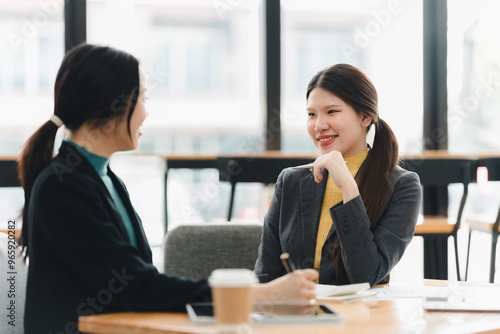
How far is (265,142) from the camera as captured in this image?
483 centimetres

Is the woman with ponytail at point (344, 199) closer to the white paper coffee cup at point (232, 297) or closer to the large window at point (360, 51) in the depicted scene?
the white paper coffee cup at point (232, 297)

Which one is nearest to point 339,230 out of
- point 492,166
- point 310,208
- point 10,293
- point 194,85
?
point 310,208

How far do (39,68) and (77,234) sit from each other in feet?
11.6

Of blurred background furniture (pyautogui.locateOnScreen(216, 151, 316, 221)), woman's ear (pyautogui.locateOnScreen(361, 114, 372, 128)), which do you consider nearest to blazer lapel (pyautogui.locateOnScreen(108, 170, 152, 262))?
woman's ear (pyautogui.locateOnScreen(361, 114, 372, 128))

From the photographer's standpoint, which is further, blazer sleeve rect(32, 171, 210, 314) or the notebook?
the notebook

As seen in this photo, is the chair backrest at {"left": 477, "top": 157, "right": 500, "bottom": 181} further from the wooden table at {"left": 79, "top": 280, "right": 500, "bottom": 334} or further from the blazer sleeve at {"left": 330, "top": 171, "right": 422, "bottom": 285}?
the wooden table at {"left": 79, "top": 280, "right": 500, "bottom": 334}

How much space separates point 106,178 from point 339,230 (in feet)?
2.07

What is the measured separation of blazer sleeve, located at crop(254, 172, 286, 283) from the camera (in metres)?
1.83

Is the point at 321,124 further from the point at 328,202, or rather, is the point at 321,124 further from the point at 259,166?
the point at 259,166

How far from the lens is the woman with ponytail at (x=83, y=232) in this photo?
4.13 feet

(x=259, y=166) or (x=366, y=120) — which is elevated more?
(x=366, y=120)

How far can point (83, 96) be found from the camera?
137 centimetres

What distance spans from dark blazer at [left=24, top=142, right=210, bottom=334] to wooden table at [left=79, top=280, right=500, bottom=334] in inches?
1.7

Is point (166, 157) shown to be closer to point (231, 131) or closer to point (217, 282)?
point (231, 131)
